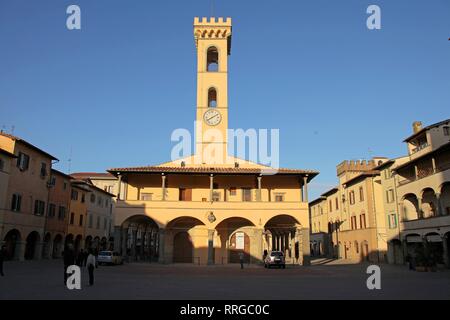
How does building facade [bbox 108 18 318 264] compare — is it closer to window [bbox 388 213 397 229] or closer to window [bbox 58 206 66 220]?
window [bbox 388 213 397 229]

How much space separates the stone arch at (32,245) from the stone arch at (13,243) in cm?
232

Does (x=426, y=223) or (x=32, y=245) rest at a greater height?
(x=426, y=223)

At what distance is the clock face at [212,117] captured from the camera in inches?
1496

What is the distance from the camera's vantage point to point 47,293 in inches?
486

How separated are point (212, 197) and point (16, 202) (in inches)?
668

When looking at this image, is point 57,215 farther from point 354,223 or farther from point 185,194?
point 354,223

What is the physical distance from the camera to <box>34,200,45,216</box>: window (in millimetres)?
35719

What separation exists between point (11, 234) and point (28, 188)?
4.32 meters

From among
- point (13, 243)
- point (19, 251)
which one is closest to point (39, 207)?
point (13, 243)

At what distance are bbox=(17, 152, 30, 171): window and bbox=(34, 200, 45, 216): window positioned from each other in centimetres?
389

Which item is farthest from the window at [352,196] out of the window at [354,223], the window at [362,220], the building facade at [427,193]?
the building facade at [427,193]

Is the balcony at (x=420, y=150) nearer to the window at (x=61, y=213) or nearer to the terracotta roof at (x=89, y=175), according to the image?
the window at (x=61, y=213)

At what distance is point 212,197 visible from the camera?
32844 millimetres
